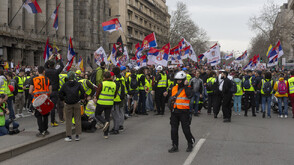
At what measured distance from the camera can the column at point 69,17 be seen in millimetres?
43450

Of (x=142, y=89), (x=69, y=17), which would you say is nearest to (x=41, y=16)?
(x=69, y=17)

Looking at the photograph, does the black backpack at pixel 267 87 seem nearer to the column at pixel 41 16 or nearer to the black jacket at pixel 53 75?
the black jacket at pixel 53 75

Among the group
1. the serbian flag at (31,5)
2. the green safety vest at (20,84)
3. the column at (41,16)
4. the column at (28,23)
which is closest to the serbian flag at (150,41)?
the serbian flag at (31,5)

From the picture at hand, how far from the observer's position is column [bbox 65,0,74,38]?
43.5 m

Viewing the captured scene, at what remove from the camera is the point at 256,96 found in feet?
47.9

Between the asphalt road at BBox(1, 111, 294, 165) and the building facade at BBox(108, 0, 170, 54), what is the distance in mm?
44231

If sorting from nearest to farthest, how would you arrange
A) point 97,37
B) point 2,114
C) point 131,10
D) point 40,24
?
point 2,114
point 40,24
point 97,37
point 131,10

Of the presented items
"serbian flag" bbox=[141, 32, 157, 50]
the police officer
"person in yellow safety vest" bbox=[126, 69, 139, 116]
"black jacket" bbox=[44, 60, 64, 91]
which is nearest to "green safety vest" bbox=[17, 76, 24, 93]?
"black jacket" bbox=[44, 60, 64, 91]

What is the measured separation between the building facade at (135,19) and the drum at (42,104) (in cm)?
4569

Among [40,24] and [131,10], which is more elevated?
[131,10]

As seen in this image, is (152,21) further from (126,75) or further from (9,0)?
(126,75)

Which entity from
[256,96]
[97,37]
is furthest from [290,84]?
[97,37]

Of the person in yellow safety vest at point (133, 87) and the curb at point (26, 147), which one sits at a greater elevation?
the person in yellow safety vest at point (133, 87)

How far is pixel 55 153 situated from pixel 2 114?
215cm
